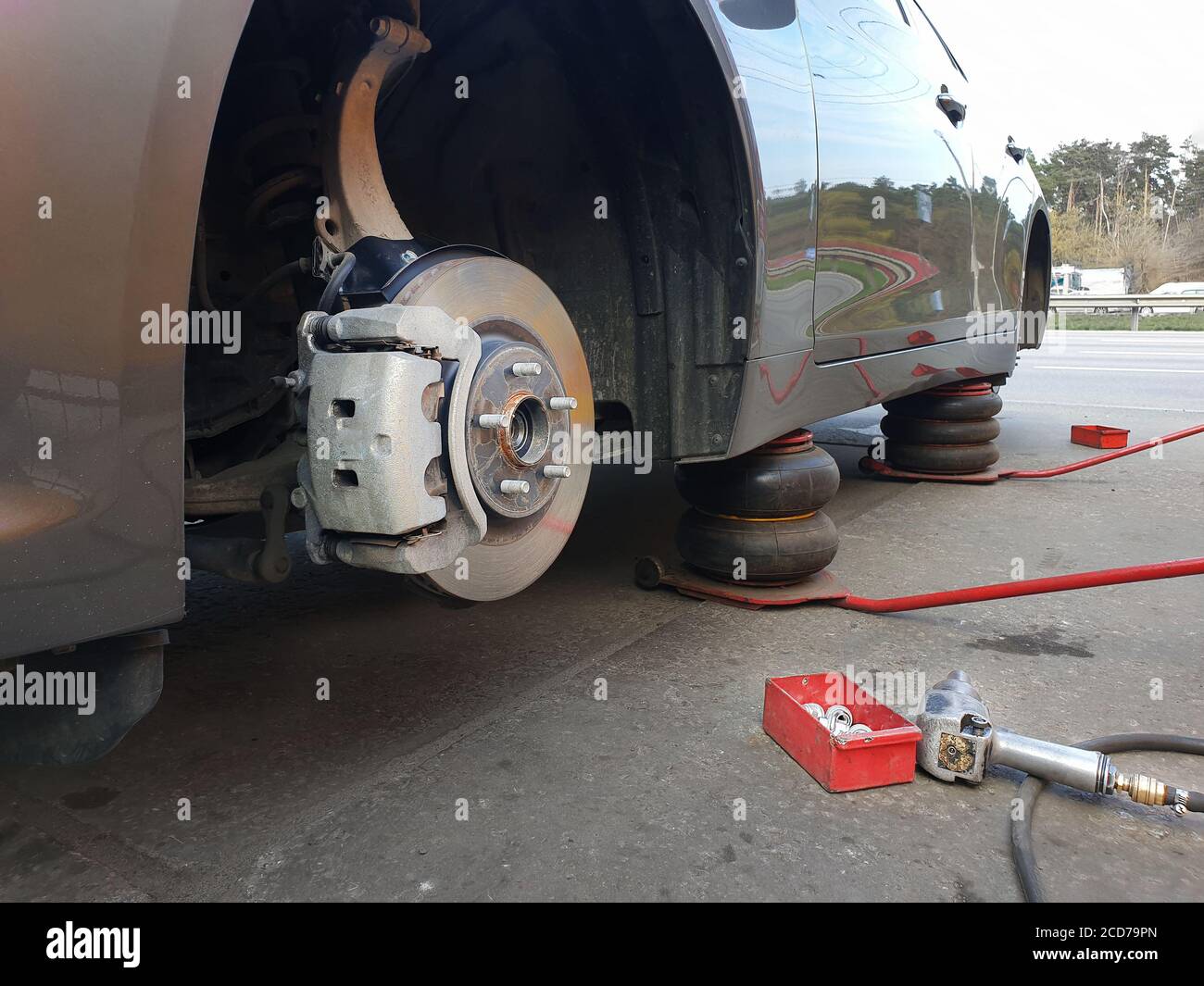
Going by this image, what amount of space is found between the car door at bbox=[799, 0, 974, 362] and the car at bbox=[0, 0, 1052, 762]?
0.05 feet

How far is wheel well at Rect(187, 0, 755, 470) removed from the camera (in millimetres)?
1495

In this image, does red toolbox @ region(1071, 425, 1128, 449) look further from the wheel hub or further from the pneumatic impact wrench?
the wheel hub

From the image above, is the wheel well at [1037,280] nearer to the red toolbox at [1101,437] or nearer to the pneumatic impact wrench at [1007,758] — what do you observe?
the red toolbox at [1101,437]

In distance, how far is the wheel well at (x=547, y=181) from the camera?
1.50 m

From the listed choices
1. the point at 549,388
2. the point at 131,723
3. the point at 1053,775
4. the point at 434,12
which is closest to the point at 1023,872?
the point at 1053,775

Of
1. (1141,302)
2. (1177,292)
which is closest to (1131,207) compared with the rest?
(1177,292)

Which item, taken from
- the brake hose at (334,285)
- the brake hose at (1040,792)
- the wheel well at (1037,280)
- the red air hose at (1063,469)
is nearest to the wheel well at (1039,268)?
the wheel well at (1037,280)

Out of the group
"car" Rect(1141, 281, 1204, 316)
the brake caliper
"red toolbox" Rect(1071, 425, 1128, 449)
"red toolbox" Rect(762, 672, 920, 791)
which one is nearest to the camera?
the brake caliper

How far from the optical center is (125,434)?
2.94ft

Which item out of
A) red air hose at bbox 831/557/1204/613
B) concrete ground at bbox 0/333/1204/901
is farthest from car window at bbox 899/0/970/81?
red air hose at bbox 831/557/1204/613

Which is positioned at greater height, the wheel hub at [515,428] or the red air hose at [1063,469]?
the wheel hub at [515,428]

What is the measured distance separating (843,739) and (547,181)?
1222mm

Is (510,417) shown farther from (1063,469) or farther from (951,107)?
(1063,469)

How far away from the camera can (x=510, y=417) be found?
1296mm
